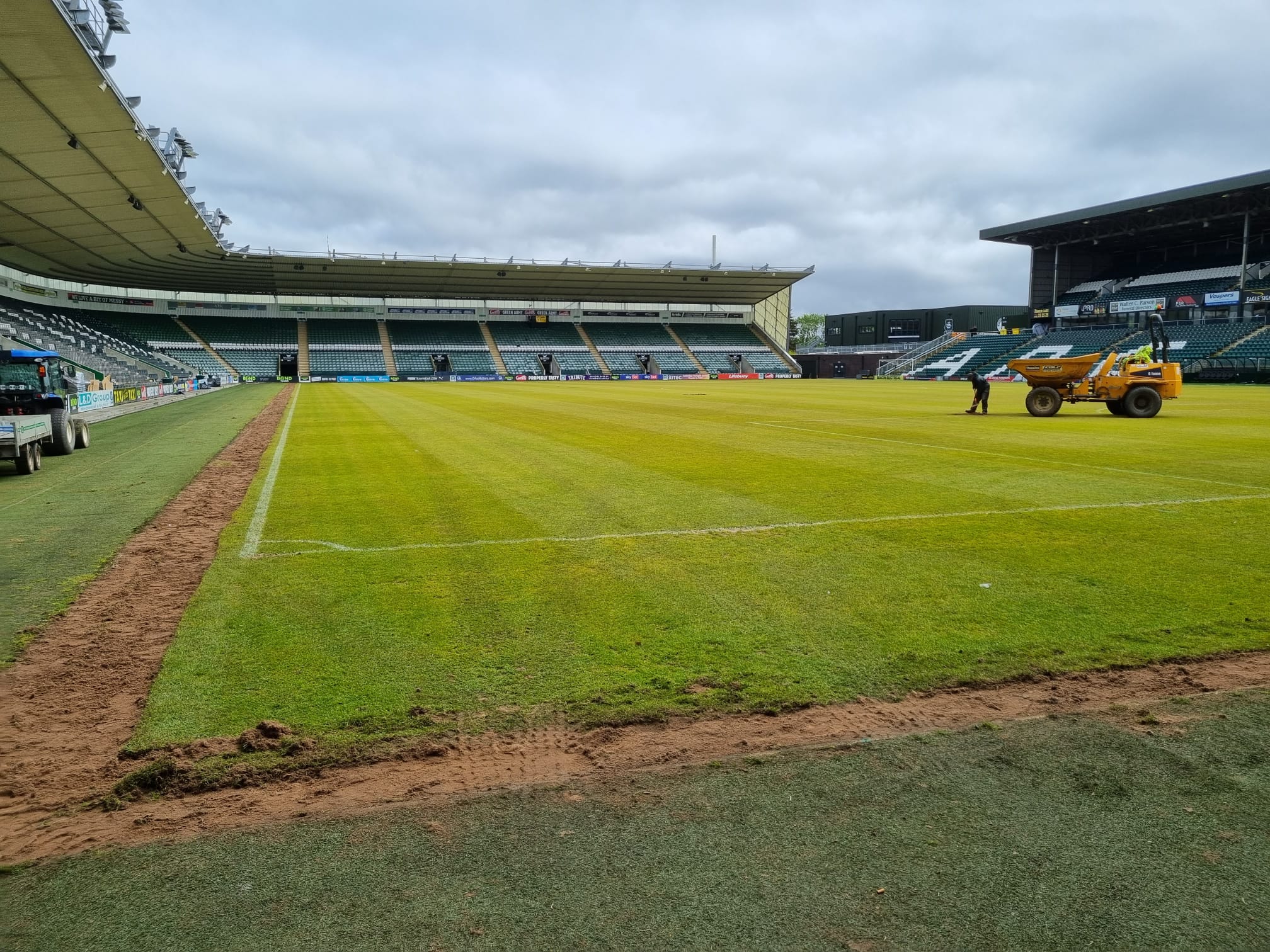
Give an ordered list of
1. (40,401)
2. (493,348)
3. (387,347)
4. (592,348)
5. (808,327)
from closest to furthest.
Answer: (40,401)
(387,347)
(493,348)
(592,348)
(808,327)

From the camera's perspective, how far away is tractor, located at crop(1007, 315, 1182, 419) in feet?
72.9

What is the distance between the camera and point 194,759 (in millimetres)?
3812

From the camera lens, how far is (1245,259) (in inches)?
2331

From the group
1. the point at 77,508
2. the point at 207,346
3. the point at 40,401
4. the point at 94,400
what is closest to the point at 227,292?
the point at 207,346

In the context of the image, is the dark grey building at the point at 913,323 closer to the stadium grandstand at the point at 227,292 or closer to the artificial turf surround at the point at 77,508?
the stadium grandstand at the point at 227,292

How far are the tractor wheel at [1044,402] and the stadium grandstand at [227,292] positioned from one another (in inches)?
1106

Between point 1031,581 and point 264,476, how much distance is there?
11.8 metres

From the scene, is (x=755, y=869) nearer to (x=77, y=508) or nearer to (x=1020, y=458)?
(x=77, y=508)

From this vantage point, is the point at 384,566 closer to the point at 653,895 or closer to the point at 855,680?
the point at 855,680

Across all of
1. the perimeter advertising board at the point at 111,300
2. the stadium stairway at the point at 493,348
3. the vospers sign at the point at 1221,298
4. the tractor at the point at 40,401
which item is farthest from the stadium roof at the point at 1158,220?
the perimeter advertising board at the point at 111,300

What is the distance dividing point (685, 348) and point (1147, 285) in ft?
152

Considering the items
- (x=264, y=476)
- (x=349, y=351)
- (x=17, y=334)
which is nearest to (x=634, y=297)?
(x=349, y=351)

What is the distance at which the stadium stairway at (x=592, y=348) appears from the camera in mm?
87188

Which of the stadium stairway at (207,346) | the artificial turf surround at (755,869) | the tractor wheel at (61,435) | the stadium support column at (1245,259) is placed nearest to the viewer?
the artificial turf surround at (755,869)
